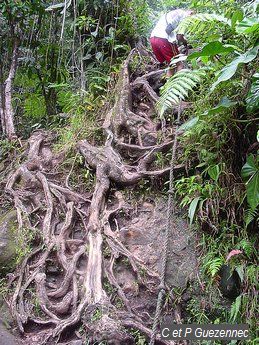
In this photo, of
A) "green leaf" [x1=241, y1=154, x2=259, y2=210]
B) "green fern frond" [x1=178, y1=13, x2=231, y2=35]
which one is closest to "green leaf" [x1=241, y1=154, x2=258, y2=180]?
"green leaf" [x1=241, y1=154, x2=259, y2=210]

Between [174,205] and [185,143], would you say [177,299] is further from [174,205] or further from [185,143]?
[185,143]

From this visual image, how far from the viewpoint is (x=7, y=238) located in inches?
134

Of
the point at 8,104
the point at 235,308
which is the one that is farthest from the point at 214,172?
the point at 8,104

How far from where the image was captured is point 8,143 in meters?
4.98

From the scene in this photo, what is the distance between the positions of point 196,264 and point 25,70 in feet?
14.3

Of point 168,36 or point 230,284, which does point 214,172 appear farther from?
point 168,36

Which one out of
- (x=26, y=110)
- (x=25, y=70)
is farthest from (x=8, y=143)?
(x=25, y=70)

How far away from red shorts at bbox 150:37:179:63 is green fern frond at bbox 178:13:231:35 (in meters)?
1.27

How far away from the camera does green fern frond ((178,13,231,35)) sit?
2.96m

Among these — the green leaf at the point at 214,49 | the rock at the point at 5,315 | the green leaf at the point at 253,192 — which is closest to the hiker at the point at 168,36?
the green leaf at the point at 214,49

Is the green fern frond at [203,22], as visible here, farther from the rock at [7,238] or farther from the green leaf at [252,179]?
the rock at [7,238]

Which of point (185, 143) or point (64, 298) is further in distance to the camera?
point (185, 143)

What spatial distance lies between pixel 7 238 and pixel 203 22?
8.30 ft

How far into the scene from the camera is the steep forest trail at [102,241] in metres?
2.60
